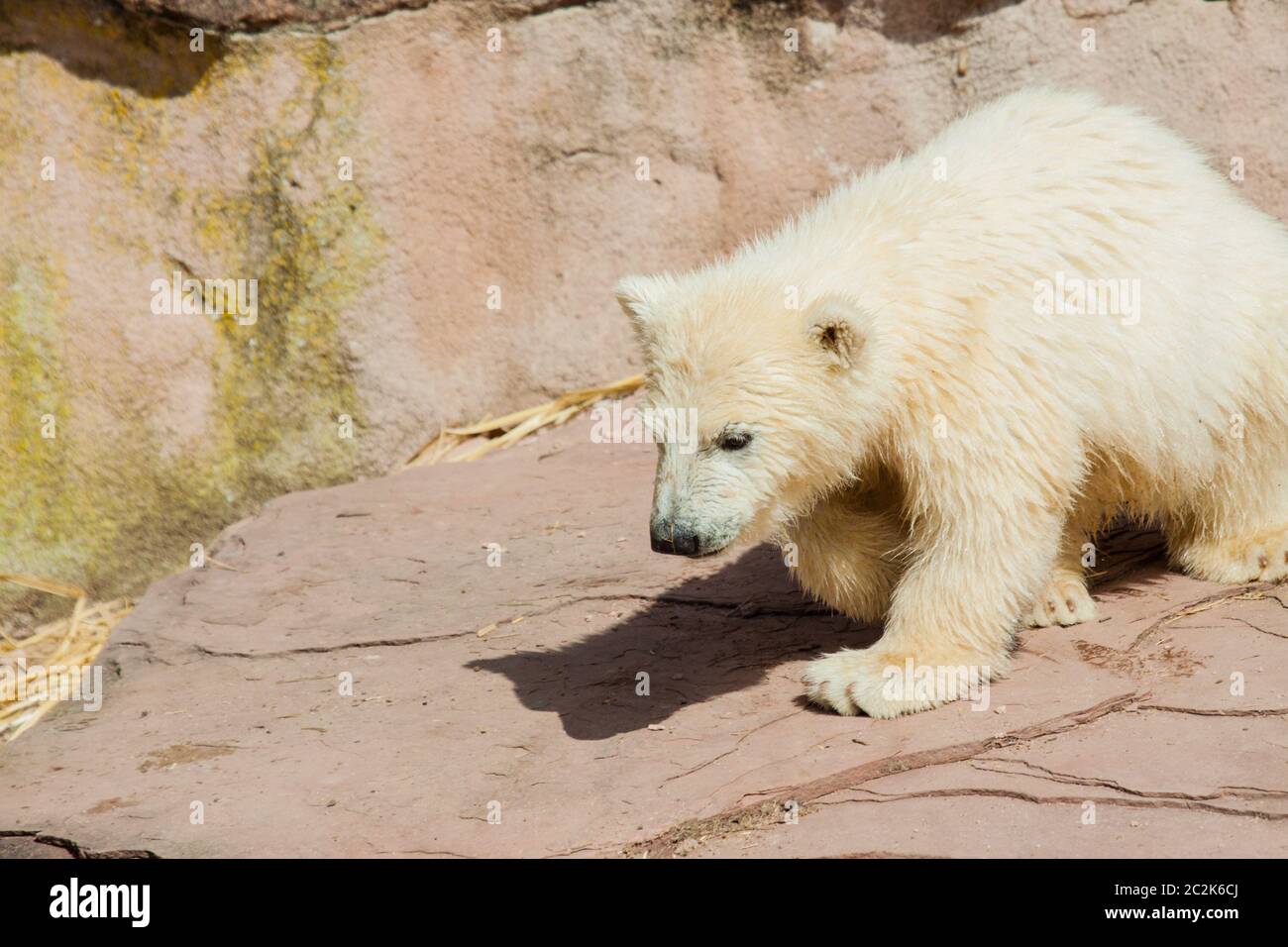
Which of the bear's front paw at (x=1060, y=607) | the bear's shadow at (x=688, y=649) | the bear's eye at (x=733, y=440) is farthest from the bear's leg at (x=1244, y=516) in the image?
the bear's eye at (x=733, y=440)

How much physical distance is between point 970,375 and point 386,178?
4252 millimetres

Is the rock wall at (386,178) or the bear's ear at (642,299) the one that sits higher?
the rock wall at (386,178)

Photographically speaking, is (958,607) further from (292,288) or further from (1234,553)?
(292,288)

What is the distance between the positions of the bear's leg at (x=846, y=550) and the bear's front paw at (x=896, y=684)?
472mm

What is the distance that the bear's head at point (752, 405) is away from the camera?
14.0ft

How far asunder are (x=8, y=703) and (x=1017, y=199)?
5113 millimetres

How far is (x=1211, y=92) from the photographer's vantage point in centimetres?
730

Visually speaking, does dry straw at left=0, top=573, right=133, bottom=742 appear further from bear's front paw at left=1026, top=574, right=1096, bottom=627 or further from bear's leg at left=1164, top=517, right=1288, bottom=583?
bear's leg at left=1164, top=517, right=1288, bottom=583

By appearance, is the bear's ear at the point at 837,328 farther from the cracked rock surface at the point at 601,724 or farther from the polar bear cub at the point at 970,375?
the cracked rock surface at the point at 601,724

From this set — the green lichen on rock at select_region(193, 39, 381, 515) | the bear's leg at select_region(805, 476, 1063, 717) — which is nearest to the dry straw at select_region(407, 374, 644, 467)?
the green lichen on rock at select_region(193, 39, 381, 515)

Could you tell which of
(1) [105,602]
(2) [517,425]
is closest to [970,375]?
(2) [517,425]

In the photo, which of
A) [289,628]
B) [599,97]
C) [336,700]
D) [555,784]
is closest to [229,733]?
[336,700]

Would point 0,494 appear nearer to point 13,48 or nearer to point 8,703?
point 8,703

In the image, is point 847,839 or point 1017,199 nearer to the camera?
point 847,839
